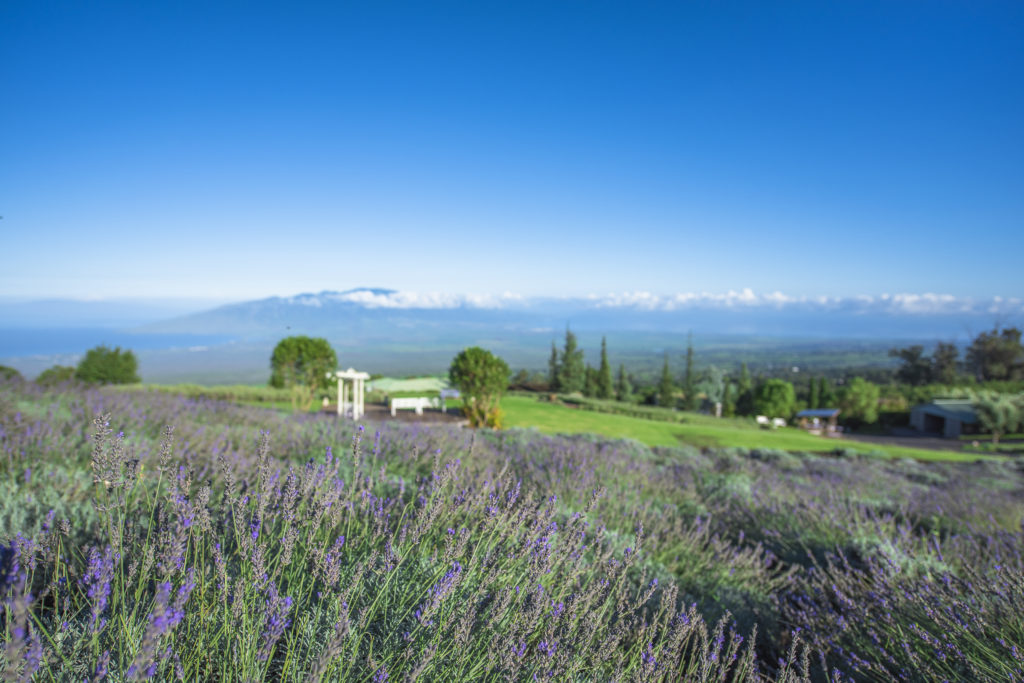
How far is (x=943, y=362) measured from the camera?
50.7 meters

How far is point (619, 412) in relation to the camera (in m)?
24.8

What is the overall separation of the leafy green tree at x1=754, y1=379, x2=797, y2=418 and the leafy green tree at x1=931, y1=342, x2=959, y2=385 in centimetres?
2110

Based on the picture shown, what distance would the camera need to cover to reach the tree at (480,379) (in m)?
15.0

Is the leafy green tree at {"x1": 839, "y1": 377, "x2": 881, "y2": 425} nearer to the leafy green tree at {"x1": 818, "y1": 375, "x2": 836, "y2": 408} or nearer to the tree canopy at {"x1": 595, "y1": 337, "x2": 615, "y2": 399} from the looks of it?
the leafy green tree at {"x1": 818, "y1": 375, "x2": 836, "y2": 408}

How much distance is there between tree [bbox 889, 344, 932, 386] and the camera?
171 ft

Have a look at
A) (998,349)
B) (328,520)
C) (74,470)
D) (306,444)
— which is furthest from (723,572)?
(998,349)

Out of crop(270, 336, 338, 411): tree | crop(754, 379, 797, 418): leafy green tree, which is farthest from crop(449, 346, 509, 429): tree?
crop(754, 379, 797, 418): leafy green tree

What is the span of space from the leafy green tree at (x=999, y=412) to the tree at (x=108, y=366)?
128 feet

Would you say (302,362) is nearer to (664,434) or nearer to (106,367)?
(106,367)

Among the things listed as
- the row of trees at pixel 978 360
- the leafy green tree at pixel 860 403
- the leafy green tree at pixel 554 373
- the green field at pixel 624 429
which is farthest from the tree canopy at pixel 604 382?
the row of trees at pixel 978 360

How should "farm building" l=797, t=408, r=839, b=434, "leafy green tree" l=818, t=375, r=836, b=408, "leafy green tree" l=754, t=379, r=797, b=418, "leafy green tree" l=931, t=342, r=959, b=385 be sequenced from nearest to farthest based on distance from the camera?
"farm building" l=797, t=408, r=839, b=434 < "leafy green tree" l=754, t=379, r=797, b=418 < "leafy green tree" l=818, t=375, r=836, b=408 < "leafy green tree" l=931, t=342, r=959, b=385

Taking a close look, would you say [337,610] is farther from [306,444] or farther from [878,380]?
[878,380]

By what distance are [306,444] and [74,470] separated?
6.96 ft

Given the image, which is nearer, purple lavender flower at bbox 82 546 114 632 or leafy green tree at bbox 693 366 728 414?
purple lavender flower at bbox 82 546 114 632
